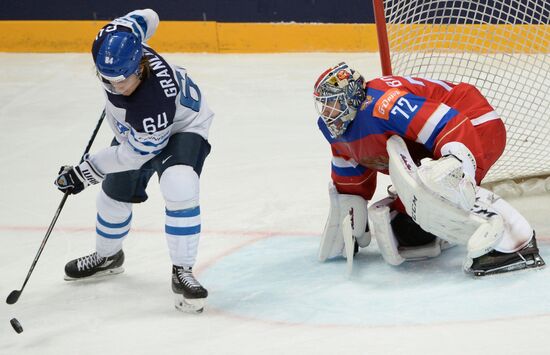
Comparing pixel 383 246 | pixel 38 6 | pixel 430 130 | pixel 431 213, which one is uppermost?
pixel 430 130

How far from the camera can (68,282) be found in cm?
300

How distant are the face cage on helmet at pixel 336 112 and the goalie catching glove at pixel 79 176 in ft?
2.27

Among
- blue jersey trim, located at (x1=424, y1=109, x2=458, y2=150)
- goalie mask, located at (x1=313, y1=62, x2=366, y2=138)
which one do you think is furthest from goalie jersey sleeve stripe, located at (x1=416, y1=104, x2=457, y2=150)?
goalie mask, located at (x1=313, y1=62, x2=366, y2=138)

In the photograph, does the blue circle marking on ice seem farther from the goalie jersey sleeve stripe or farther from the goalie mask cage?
the goalie mask cage

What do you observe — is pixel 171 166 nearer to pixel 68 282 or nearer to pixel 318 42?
pixel 68 282

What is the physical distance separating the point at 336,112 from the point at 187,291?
69 centimetres

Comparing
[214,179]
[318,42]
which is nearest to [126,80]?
[214,179]

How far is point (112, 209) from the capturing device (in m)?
2.90

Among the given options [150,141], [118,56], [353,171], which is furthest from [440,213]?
[118,56]

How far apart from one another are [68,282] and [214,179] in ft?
3.83

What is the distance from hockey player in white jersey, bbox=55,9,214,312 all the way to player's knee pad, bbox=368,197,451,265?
1.88 feet

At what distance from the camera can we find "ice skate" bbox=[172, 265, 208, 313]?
262 cm


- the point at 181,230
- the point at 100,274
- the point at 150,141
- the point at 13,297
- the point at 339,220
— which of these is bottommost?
the point at 100,274

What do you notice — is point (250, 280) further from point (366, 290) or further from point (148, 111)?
point (148, 111)
